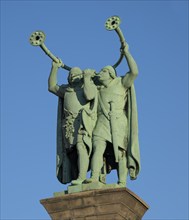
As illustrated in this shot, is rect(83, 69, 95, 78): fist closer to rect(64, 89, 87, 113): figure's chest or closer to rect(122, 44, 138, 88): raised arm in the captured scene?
rect(64, 89, 87, 113): figure's chest

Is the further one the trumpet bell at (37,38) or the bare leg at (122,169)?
the trumpet bell at (37,38)

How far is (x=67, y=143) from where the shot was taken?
53.1 ft

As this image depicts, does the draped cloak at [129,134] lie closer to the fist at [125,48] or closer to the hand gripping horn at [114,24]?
the fist at [125,48]

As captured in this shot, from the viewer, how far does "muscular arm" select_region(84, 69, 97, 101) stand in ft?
53.0

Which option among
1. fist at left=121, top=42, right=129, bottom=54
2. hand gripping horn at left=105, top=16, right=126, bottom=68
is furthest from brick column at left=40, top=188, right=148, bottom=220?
hand gripping horn at left=105, top=16, right=126, bottom=68

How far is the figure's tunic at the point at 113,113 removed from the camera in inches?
631

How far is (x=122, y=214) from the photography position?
1516cm

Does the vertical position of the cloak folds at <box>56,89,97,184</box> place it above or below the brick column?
above

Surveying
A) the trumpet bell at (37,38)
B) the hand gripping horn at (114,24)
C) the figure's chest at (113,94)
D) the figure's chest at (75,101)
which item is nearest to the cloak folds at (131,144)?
the figure's chest at (113,94)

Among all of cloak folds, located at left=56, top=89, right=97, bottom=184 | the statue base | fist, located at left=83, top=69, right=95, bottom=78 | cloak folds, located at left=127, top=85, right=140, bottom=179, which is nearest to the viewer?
the statue base

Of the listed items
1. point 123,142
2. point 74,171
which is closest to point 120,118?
point 123,142

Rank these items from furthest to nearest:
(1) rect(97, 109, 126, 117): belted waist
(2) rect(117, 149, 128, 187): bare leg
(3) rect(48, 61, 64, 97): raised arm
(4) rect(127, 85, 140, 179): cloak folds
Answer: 1. (3) rect(48, 61, 64, 97): raised arm
2. (1) rect(97, 109, 126, 117): belted waist
3. (4) rect(127, 85, 140, 179): cloak folds
4. (2) rect(117, 149, 128, 187): bare leg

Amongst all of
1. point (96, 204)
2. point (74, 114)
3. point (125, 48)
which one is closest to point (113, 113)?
point (74, 114)

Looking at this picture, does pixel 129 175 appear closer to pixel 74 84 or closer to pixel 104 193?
pixel 104 193
